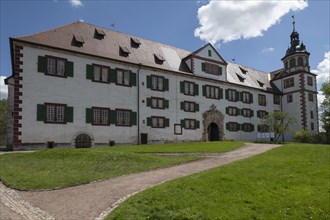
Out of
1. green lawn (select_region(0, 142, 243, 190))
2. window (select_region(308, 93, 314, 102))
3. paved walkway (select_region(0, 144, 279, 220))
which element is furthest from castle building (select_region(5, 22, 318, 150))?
paved walkway (select_region(0, 144, 279, 220))

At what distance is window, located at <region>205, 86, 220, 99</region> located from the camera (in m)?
40.0

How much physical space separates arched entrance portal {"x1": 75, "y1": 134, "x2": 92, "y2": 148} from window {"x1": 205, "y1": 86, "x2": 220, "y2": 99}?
17483mm

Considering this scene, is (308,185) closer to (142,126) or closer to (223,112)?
(142,126)

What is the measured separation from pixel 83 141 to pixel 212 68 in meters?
20.6

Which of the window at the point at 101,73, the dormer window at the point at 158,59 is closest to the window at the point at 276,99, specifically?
the dormer window at the point at 158,59

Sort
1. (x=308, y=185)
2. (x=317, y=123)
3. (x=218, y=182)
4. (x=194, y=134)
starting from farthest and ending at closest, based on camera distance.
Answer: (x=317, y=123), (x=194, y=134), (x=308, y=185), (x=218, y=182)

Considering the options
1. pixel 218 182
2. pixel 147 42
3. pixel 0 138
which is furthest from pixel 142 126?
pixel 0 138

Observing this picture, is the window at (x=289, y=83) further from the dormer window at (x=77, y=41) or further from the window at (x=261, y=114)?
the dormer window at (x=77, y=41)

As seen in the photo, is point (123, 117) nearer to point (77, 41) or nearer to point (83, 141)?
point (83, 141)

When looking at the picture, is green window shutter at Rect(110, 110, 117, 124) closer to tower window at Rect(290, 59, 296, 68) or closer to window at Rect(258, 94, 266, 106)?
window at Rect(258, 94, 266, 106)

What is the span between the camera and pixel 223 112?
4184 centimetres

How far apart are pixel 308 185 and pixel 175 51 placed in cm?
3029

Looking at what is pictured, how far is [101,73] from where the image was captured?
29.8 m

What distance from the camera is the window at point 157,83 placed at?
34000mm
